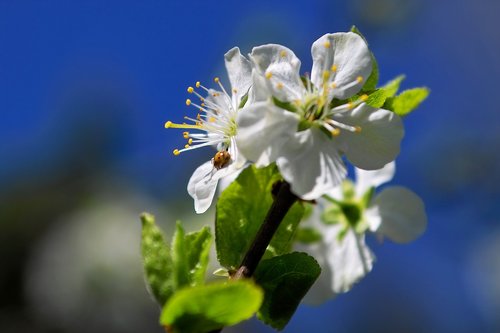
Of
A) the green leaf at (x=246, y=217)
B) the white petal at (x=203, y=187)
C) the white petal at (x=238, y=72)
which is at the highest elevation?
the white petal at (x=238, y=72)

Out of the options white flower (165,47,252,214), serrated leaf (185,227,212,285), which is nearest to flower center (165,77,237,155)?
white flower (165,47,252,214)

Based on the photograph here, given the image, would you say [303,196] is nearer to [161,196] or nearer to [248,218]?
[248,218]

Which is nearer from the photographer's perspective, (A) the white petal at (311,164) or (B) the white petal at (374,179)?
(A) the white petal at (311,164)

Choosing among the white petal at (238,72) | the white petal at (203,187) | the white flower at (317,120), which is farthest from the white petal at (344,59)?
the white petal at (203,187)

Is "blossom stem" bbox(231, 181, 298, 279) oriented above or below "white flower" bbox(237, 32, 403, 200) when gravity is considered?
below

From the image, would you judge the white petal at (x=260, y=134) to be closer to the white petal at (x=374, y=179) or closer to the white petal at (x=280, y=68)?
the white petal at (x=280, y=68)

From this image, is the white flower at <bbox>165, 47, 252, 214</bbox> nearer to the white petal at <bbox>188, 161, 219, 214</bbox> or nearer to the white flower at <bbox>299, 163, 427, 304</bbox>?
the white petal at <bbox>188, 161, 219, 214</bbox>
